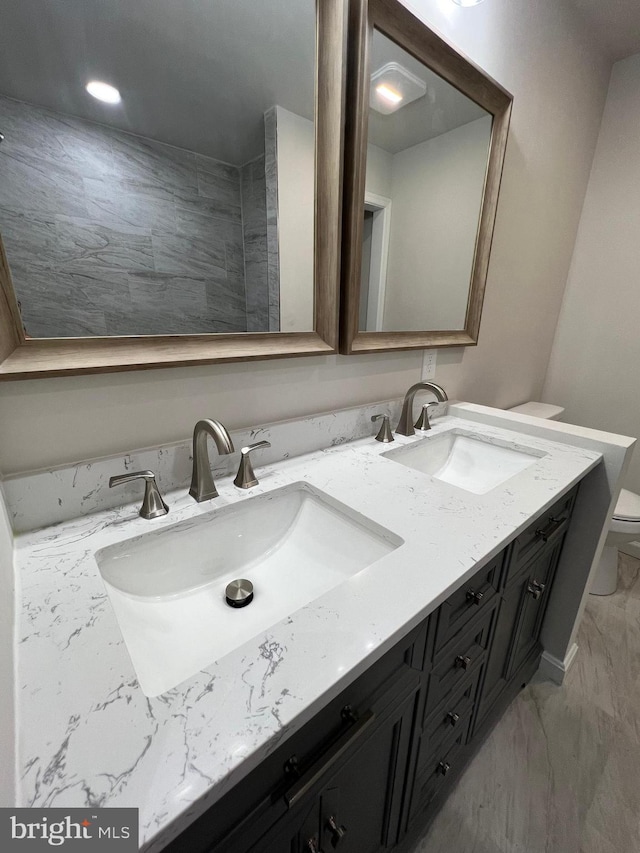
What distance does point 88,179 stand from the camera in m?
0.60

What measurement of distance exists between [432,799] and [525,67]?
2.23 metres

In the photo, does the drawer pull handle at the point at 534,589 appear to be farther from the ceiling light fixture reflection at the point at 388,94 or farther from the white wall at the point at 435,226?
the ceiling light fixture reflection at the point at 388,94

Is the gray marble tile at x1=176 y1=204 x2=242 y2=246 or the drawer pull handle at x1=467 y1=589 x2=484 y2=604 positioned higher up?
the gray marble tile at x1=176 y1=204 x2=242 y2=246

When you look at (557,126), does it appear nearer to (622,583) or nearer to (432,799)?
(622,583)

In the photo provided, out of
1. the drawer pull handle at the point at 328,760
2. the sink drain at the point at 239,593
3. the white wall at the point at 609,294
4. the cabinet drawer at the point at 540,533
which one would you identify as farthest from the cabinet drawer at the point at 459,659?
Answer: the white wall at the point at 609,294

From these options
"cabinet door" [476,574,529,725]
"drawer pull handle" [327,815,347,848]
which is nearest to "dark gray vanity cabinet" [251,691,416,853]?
"drawer pull handle" [327,815,347,848]

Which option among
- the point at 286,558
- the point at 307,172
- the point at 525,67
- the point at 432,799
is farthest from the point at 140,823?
the point at 525,67

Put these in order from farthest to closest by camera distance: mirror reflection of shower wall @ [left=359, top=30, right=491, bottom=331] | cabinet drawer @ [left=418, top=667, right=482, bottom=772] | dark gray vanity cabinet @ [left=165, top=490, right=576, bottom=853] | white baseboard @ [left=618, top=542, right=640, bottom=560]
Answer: white baseboard @ [left=618, top=542, right=640, bottom=560] < mirror reflection of shower wall @ [left=359, top=30, right=491, bottom=331] < cabinet drawer @ [left=418, top=667, right=482, bottom=772] < dark gray vanity cabinet @ [left=165, top=490, right=576, bottom=853]

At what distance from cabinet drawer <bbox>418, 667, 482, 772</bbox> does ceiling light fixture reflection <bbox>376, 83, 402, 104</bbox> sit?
1.43m

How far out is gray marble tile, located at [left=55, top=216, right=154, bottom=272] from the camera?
60cm

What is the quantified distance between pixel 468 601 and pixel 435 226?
3.66 ft

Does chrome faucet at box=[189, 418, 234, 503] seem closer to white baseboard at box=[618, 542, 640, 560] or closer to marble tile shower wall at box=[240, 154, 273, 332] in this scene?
marble tile shower wall at box=[240, 154, 273, 332]

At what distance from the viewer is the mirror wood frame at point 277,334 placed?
1.97 feet

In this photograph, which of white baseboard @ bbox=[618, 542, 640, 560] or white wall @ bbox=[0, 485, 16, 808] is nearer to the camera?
white wall @ bbox=[0, 485, 16, 808]
